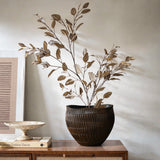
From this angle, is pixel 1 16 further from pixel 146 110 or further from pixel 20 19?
pixel 146 110

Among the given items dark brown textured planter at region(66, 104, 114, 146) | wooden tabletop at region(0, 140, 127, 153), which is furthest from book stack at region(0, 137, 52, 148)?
dark brown textured planter at region(66, 104, 114, 146)

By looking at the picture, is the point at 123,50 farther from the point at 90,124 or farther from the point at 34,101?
the point at 34,101

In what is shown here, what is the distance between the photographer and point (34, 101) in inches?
85.2

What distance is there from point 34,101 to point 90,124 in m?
0.67

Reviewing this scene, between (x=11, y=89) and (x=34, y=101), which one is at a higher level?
(x=11, y=89)

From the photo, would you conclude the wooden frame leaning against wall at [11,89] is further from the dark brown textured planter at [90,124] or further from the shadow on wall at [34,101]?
the dark brown textured planter at [90,124]

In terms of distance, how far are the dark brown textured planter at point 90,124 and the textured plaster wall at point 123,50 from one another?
366 millimetres

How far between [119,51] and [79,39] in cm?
39

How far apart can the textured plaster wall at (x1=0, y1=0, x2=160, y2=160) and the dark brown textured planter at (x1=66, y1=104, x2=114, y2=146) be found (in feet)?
1.20

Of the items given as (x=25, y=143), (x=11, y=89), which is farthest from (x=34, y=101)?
(x=25, y=143)

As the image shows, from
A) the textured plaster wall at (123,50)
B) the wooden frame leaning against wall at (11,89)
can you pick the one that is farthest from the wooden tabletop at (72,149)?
the wooden frame leaning against wall at (11,89)

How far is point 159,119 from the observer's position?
2111 mm

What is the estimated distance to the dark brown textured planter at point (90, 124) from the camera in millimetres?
1741

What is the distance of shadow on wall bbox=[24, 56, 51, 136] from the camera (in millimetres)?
2145
